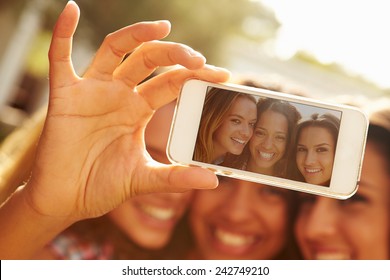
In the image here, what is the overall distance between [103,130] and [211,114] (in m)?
0.35

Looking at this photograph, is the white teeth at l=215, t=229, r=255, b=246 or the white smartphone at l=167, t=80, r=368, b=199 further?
the white teeth at l=215, t=229, r=255, b=246

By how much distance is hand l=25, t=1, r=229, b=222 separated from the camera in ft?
4.03

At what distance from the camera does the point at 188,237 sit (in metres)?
2.59

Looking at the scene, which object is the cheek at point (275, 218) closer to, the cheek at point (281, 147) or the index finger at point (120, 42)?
the cheek at point (281, 147)

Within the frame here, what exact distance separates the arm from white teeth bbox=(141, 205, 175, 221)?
114cm

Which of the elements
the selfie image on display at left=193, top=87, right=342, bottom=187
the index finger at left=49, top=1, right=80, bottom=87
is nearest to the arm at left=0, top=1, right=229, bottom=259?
the index finger at left=49, top=1, right=80, bottom=87

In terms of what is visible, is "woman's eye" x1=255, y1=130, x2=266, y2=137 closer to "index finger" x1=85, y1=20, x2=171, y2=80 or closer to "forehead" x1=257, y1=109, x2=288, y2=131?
"forehead" x1=257, y1=109, x2=288, y2=131

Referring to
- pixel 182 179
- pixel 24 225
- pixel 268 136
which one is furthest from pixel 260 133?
pixel 24 225

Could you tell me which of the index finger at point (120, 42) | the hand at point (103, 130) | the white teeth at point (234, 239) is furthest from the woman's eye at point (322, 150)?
the white teeth at point (234, 239)

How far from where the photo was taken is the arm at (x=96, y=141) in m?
1.24
